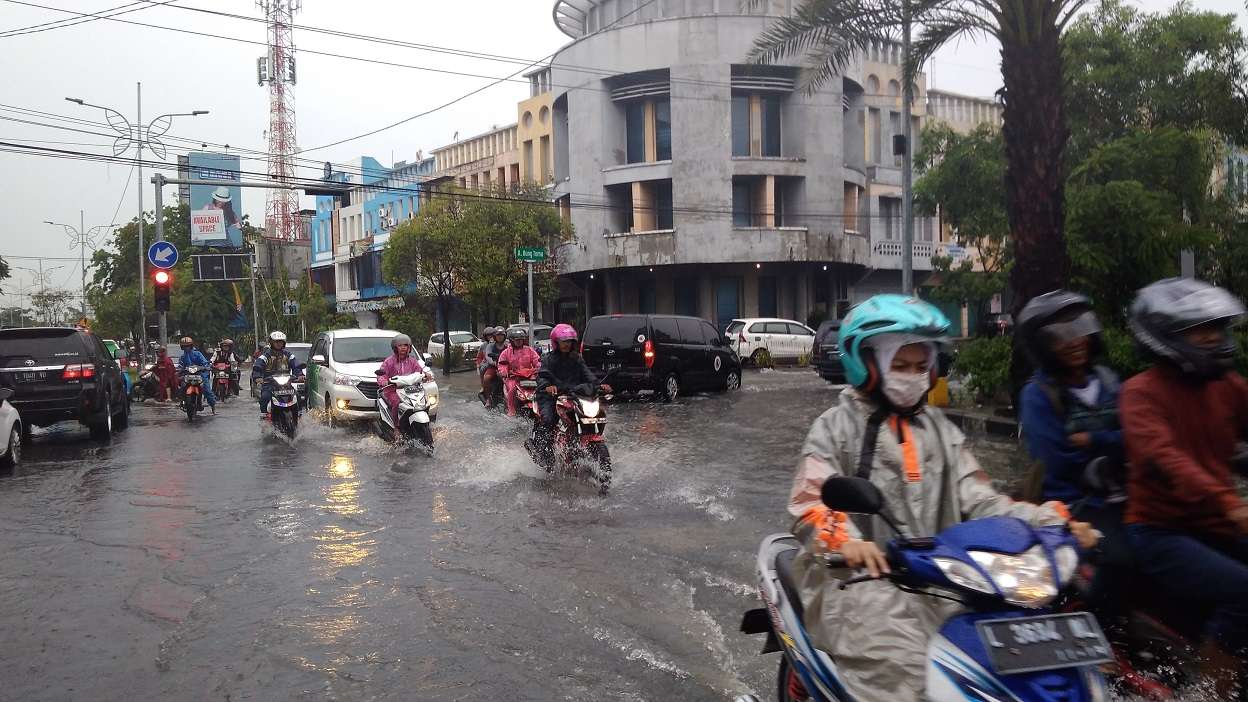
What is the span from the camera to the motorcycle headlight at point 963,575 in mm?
2443

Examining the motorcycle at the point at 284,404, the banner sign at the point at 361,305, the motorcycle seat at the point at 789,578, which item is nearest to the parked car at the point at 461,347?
the banner sign at the point at 361,305

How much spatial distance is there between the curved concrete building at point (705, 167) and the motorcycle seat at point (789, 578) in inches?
1350

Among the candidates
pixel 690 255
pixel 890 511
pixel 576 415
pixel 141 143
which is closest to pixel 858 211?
pixel 690 255

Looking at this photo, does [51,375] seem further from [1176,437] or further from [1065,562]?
[1065,562]

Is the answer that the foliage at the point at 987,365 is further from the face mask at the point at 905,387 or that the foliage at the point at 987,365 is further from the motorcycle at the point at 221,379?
the motorcycle at the point at 221,379

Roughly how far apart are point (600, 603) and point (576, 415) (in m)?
4.34

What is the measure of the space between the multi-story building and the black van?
112 ft

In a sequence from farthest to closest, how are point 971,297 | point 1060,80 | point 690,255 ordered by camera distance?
point 690,255, point 971,297, point 1060,80

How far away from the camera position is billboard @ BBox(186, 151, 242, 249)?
67688mm

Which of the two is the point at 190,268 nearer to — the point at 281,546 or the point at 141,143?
the point at 141,143

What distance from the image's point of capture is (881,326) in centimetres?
310

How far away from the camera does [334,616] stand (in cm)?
565

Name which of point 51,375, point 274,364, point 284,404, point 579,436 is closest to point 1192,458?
point 579,436

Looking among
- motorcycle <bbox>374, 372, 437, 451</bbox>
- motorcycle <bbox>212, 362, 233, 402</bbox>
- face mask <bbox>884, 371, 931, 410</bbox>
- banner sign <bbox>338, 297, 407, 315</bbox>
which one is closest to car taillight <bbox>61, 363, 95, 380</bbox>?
motorcycle <bbox>374, 372, 437, 451</bbox>
